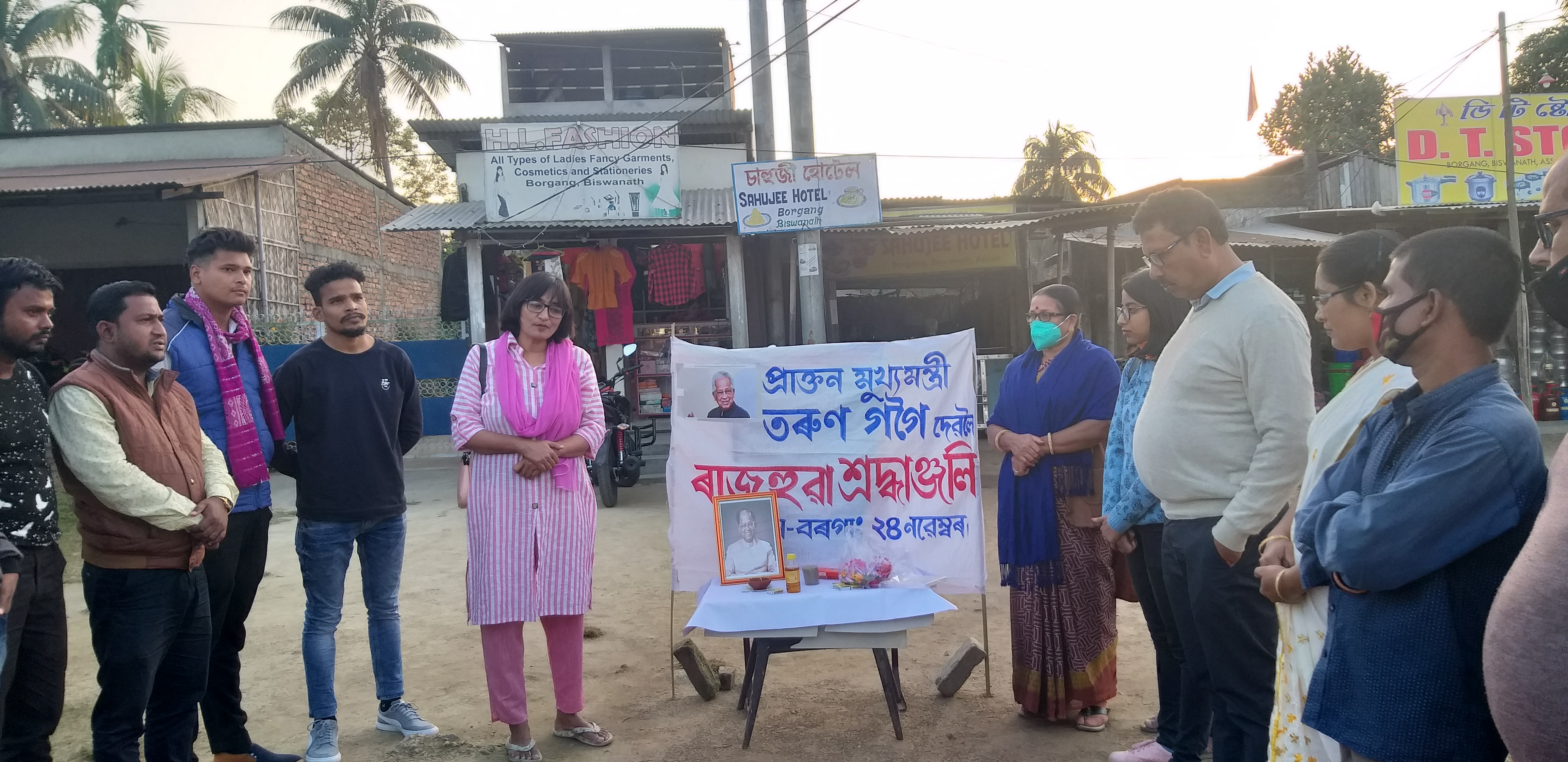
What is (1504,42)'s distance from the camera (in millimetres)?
12547

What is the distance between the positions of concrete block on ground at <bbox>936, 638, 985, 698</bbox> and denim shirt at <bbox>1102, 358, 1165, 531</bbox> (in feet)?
3.16

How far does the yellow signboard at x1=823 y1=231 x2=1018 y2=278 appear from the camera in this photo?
12.8 m

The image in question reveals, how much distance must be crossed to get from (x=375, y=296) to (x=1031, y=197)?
12879mm

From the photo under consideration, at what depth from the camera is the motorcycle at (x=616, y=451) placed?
8875mm

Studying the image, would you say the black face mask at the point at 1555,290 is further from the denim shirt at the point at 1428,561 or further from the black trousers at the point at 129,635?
the black trousers at the point at 129,635

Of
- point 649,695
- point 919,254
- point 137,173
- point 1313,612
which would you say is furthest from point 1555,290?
point 137,173

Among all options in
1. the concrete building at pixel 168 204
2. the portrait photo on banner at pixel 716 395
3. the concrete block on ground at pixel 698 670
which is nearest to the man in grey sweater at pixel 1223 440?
the portrait photo on banner at pixel 716 395

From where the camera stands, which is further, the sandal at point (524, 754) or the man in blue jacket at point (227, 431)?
the sandal at point (524, 754)

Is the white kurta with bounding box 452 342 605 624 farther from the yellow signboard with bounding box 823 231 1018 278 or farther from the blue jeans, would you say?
the yellow signboard with bounding box 823 231 1018 278

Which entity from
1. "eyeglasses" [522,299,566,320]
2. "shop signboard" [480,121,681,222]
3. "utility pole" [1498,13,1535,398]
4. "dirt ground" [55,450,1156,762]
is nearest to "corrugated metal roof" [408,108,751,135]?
"shop signboard" [480,121,681,222]

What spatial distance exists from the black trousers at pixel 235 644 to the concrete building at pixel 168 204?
10.5 metres

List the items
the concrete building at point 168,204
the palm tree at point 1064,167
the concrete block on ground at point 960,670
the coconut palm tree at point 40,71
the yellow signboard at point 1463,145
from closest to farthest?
the concrete block on ground at point 960,670 → the yellow signboard at point 1463,145 → the concrete building at point 168,204 → the coconut palm tree at point 40,71 → the palm tree at point 1064,167

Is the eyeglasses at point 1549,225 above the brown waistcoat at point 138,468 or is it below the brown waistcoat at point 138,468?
above

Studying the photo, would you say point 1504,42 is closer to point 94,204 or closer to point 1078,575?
point 1078,575
